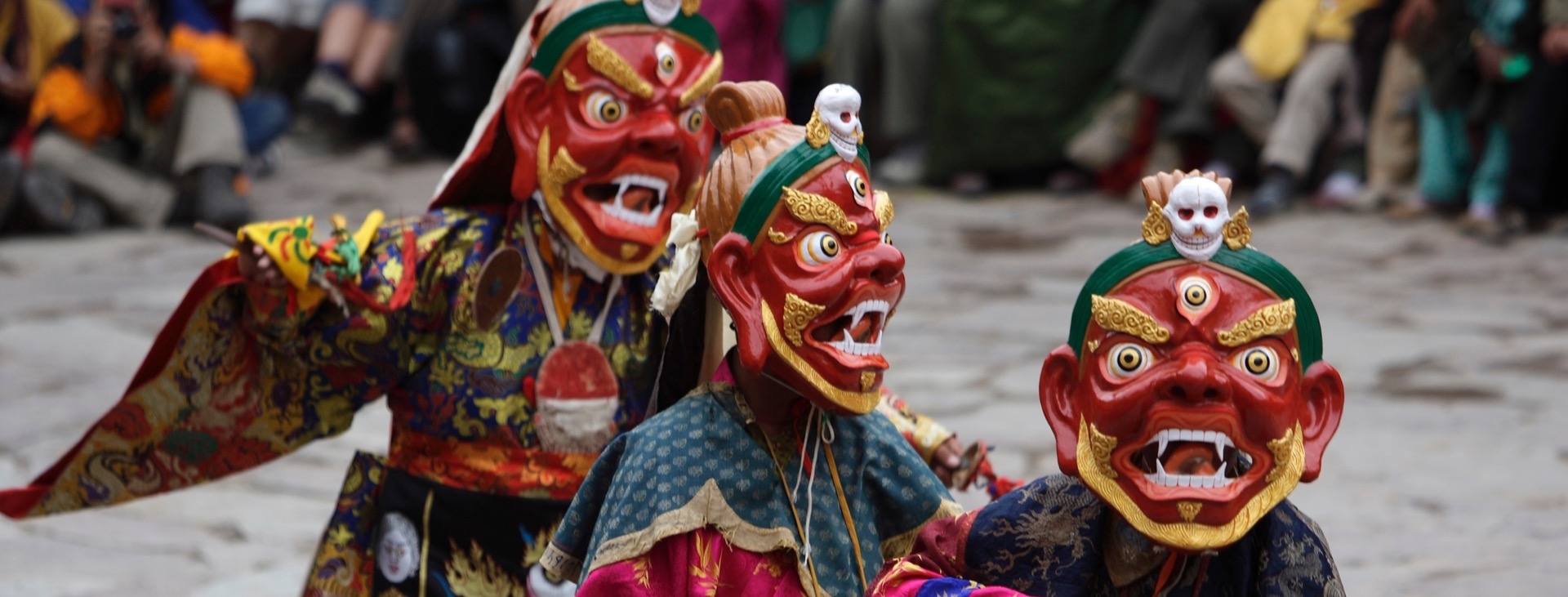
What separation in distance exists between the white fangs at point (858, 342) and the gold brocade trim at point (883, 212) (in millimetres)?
117

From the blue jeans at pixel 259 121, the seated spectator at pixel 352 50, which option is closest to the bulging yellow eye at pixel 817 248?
the blue jeans at pixel 259 121

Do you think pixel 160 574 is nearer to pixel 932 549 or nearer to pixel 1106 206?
pixel 932 549

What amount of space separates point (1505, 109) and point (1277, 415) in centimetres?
591

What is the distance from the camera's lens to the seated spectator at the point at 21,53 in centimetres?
836

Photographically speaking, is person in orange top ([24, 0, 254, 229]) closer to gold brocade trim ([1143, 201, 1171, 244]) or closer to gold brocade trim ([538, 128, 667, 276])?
gold brocade trim ([538, 128, 667, 276])

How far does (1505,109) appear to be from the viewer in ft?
24.5

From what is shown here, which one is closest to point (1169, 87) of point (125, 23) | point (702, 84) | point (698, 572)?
point (125, 23)

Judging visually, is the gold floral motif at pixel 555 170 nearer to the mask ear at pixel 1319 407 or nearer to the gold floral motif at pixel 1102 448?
the gold floral motif at pixel 1102 448

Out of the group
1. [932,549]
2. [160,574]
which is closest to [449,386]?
[932,549]

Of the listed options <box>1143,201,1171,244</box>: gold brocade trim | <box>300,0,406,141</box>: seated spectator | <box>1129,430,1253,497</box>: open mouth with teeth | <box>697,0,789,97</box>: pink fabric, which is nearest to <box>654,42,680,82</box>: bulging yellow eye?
<box>1143,201,1171,244</box>: gold brocade trim

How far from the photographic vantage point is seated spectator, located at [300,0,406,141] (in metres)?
10.4

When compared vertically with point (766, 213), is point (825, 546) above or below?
below

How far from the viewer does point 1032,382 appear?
5680mm

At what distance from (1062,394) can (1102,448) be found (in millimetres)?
115
